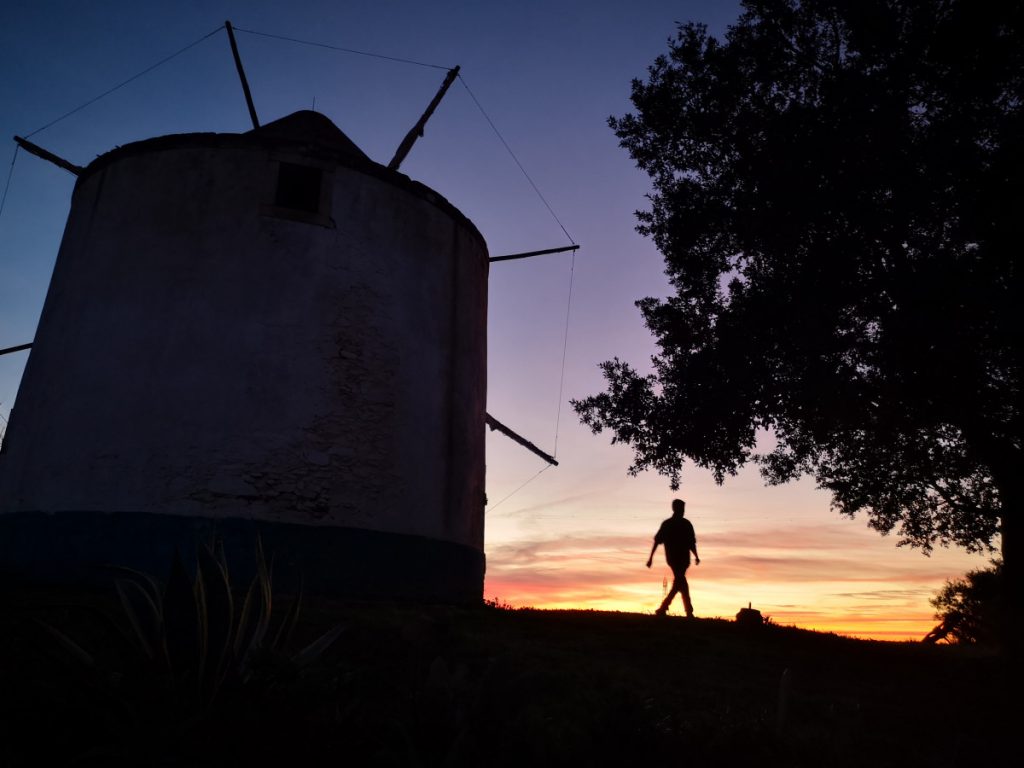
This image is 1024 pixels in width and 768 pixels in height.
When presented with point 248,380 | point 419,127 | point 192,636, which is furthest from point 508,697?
point 419,127

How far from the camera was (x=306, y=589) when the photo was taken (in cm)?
1132

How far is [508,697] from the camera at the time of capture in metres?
2.79

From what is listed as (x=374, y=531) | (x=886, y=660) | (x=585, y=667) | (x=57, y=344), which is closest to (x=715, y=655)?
(x=585, y=667)

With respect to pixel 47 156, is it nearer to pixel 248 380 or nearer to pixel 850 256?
pixel 248 380

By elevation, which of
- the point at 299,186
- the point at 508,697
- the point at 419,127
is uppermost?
the point at 419,127

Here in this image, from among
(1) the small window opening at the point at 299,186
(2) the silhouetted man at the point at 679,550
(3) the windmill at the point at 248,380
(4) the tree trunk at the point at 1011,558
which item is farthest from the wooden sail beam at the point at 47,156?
(4) the tree trunk at the point at 1011,558

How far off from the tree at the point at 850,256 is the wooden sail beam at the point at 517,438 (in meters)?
5.72

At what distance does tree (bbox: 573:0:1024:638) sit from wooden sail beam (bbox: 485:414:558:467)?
5720 millimetres

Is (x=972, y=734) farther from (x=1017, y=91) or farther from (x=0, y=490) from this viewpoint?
(x=0, y=490)

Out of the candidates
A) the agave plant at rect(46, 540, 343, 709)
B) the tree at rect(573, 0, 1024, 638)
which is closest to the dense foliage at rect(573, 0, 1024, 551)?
the tree at rect(573, 0, 1024, 638)

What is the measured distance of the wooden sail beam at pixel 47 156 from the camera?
14.7m

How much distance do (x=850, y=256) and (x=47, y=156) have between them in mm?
14584

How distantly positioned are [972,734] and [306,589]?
845 cm

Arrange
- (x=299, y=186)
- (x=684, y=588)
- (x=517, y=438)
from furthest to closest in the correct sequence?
(x=517, y=438) < (x=684, y=588) < (x=299, y=186)
